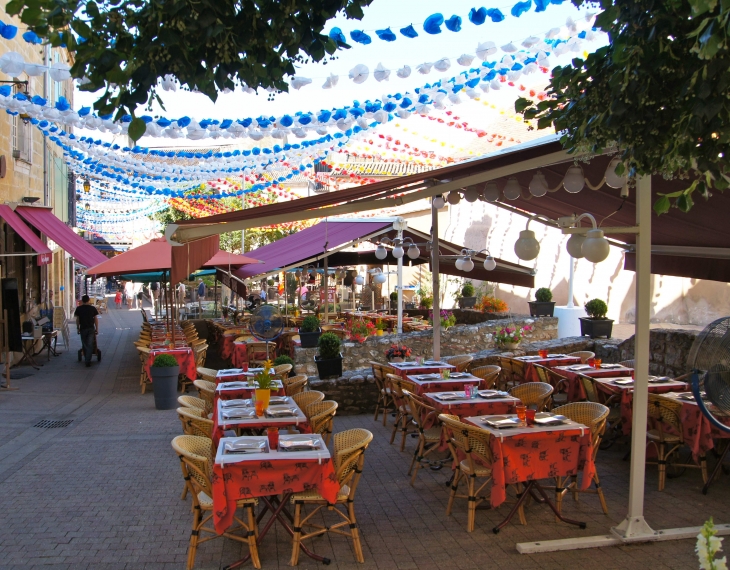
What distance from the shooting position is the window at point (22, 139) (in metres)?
14.5

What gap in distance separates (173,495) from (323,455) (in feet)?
7.01

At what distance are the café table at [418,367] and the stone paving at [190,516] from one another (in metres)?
0.77

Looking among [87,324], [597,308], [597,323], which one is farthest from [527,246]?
[87,324]

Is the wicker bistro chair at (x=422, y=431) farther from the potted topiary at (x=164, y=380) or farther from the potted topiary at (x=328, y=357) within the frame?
the potted topiary at (x=164, y=380)

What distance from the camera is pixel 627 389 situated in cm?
730

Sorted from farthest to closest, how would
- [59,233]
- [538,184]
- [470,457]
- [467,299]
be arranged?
[467,299]
[59,233]
[538,184]
[470,457]

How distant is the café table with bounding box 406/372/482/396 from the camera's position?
7816 millimetres

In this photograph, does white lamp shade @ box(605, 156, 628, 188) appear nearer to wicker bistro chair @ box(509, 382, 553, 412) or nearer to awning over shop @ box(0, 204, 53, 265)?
wicker bistro chair @ box(509, 382, 553, 412)

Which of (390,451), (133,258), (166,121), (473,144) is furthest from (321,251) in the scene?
(473,144)

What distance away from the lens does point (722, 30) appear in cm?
253

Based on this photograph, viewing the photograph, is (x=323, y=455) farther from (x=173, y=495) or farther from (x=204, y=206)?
(x=204, y=206)

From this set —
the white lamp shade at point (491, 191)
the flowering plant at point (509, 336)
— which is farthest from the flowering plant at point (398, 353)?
the white lamp shade at point (491, 191)

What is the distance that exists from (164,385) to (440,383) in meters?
4.37

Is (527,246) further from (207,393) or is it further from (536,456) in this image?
(207,393)
